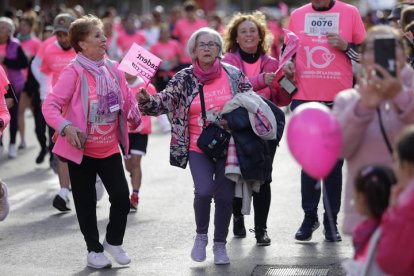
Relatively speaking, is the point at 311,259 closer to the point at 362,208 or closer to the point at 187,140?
the point at 187,140

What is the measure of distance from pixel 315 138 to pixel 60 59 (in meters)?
6.73

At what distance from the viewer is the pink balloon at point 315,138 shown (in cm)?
532

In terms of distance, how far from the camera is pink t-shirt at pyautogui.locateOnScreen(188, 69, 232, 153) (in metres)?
7.98

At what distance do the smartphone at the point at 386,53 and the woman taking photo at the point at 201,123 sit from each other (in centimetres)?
262

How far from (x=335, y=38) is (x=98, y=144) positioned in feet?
6.77

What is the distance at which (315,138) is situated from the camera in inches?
210

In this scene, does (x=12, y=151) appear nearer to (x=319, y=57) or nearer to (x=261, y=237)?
(x=261, y=237)

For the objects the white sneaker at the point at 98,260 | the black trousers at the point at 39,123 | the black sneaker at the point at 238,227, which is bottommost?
the black trousers at the point at 39,123

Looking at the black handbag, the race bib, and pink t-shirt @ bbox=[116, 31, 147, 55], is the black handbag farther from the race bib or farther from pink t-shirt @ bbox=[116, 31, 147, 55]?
pink t-shirt @ bbox=[116, 31, 147, 55]

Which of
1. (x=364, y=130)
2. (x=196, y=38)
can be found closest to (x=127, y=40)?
(x=196, y=38)

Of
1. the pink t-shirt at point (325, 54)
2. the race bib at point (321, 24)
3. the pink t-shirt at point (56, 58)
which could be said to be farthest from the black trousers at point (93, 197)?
the pink t-shirt at point (56, 58)

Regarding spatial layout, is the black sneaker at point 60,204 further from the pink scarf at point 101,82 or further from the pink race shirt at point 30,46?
the pink race shirt at point 30,46

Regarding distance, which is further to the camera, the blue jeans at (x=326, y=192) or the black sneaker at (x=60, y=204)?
the black sneaker at (x=60, y=204)

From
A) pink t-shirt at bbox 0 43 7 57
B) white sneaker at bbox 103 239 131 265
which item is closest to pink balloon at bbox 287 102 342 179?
white sneaker at bbox 103 239 131 265
